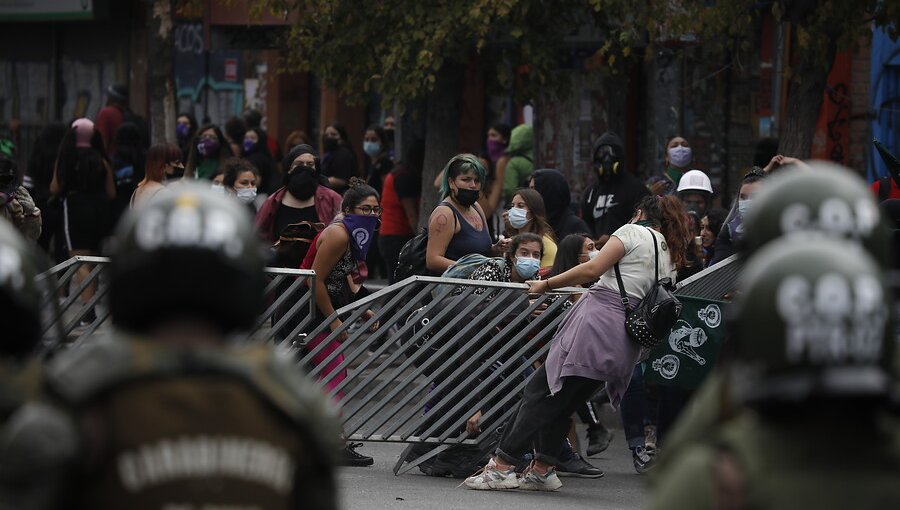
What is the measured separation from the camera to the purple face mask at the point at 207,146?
13328 mm

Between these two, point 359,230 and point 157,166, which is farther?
point 157,166

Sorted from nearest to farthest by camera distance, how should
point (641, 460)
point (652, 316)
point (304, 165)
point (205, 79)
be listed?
point (652, 316) < point (641, 460) < point (304, 165) < point (205, 79)

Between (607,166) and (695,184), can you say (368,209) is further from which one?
(695,184)

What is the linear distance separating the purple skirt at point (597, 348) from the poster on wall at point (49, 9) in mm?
18019

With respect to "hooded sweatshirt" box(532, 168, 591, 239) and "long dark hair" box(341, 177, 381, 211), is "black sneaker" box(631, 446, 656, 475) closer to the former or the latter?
"hooded sweatshirt" box(532, 168, 591, 239)

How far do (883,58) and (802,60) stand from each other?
3556mm

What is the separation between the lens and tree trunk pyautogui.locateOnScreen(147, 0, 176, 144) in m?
18.9

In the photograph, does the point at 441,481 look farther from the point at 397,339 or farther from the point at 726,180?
the point at 726,180

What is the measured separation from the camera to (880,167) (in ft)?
49.3

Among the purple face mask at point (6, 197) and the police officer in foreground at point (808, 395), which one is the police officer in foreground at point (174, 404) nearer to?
the police officer in foreground at point (808, 395)

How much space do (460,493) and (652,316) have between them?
134cm

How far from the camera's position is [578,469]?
29.3 feet

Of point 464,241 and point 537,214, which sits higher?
point 537,214

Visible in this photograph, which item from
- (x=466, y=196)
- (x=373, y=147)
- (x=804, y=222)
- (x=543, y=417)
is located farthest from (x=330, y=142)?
(x=804, y=222)
